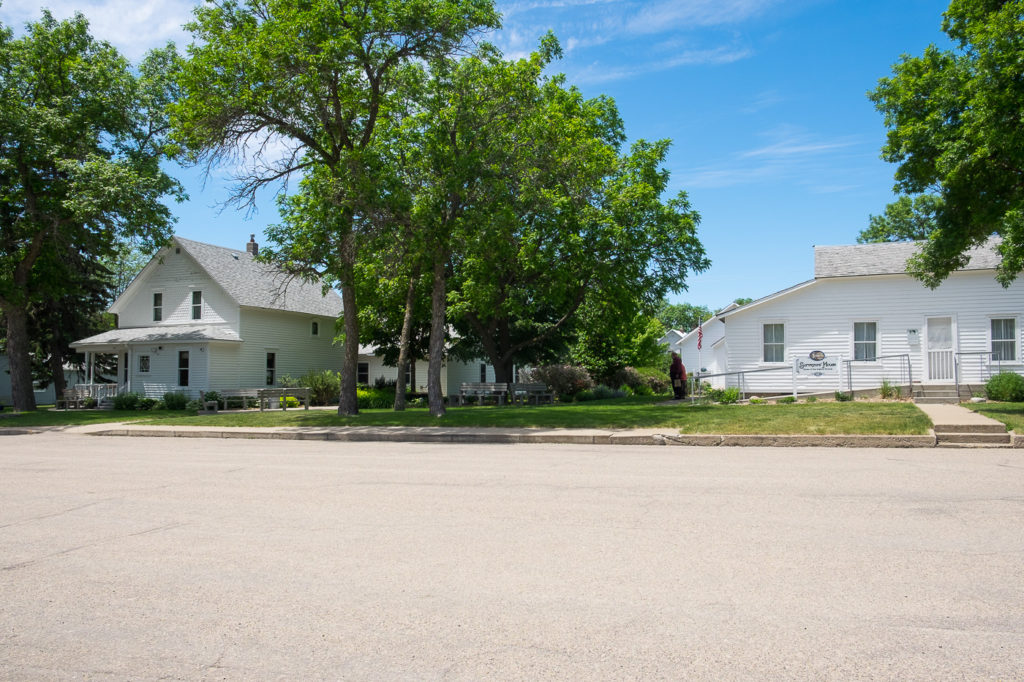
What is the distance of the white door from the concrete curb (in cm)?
1337

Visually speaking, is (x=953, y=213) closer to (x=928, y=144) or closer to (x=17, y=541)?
(x=928, y=144)

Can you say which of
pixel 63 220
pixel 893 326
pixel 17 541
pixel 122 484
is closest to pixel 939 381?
pixel 893 326

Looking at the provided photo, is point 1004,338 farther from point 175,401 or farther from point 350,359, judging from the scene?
point 175,401

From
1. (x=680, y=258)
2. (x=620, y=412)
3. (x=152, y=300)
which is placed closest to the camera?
(x=620, y=412)

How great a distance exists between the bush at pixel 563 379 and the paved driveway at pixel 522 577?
2280 centimetres

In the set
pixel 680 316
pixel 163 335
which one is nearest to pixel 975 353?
pixel 163 335

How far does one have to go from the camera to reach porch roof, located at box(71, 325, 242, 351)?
33031 mm

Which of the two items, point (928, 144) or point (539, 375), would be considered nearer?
point (928, 144)

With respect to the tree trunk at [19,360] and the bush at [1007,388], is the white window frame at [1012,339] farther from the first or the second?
the tree trunk at [19,360]

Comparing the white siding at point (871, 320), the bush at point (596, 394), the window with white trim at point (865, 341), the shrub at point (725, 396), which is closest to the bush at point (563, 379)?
the bush at point (596, 394)

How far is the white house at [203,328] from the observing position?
33.8 m

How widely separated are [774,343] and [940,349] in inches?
207

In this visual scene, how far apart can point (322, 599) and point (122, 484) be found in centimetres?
635

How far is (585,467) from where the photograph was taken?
10969 millimetres
